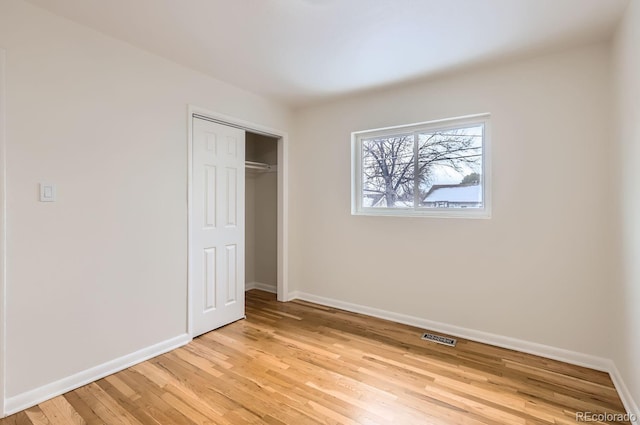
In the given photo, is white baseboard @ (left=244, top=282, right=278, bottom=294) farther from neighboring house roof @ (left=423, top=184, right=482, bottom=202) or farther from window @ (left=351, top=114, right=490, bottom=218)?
neighboring house roof @ (left=423, top=184, right=482, bottom=202)

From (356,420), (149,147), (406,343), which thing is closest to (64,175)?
(149,147)

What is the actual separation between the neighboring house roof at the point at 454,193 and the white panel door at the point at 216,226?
2025 millimetres

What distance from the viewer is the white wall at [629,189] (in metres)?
1.77

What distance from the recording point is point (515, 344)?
2.69 metres

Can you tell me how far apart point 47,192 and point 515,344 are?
370cm

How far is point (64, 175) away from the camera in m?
2.07

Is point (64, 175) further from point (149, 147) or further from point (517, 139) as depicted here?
point (517, 139)

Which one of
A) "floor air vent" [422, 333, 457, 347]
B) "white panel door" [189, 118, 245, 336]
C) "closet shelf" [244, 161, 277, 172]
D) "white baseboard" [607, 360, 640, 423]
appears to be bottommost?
"floor air vent" [422, 333, 457, 347]

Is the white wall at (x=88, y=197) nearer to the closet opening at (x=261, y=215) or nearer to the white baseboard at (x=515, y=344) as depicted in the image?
the closet opening at (x=261, y=215)

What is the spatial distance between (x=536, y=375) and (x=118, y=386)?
9.70ft

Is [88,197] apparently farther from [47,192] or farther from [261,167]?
[261,167]

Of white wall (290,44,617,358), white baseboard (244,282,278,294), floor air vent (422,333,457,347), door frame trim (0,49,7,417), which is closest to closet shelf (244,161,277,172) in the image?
white wall (290,44,617,358)

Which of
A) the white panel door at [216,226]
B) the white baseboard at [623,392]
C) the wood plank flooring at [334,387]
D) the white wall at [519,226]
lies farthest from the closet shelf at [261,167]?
the white baseboard at [623,392]

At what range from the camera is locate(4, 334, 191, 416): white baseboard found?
6.21ft
